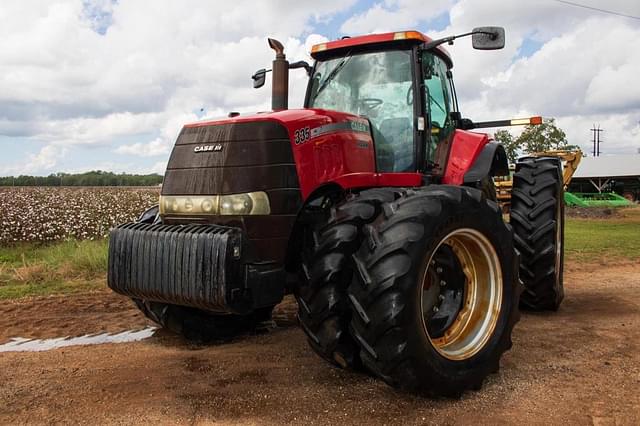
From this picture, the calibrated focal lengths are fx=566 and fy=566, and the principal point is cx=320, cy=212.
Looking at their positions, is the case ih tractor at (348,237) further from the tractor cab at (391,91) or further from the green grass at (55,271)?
the green grass at (55,271)

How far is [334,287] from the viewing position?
348 centimetres

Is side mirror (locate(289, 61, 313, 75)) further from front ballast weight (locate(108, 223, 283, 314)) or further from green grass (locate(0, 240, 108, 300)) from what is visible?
green grass (locate(0, 240, 108, 300))

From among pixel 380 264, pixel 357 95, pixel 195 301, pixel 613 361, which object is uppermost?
pixel 357 95

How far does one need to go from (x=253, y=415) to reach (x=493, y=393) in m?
1.56

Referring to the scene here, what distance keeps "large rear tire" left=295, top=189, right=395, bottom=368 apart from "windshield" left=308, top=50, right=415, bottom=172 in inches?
52.8

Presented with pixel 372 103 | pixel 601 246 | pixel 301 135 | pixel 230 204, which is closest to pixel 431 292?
pixel 301 135

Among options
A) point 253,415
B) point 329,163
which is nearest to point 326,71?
point 329,163

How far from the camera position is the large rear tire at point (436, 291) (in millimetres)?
3271

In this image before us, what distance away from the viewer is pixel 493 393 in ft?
12.1

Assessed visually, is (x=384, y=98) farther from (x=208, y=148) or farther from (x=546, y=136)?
(x=546, y=136)

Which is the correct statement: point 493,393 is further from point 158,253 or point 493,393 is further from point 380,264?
point 158,253

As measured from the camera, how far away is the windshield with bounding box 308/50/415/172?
4.91 meters

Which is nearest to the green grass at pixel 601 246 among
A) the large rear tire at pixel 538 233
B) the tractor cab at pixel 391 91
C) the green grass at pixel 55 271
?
the large rear tire at pixel 538 233

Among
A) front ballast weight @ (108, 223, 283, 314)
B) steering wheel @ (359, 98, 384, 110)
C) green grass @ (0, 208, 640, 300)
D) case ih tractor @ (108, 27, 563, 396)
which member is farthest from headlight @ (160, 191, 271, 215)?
green grass @ (0, 208, 640, 300)
